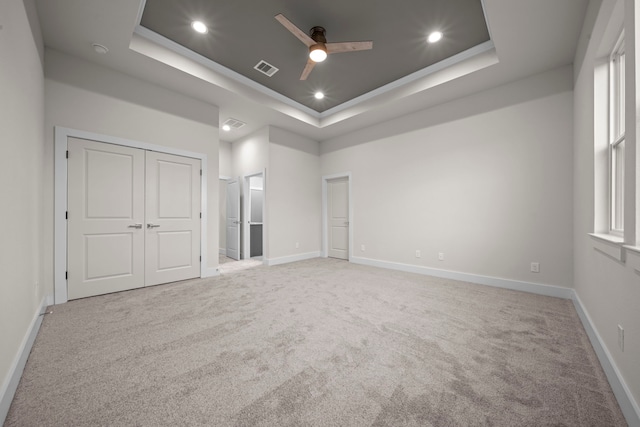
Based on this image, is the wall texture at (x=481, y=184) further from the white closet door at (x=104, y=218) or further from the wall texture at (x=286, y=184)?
the white closet door at (x=104, y=218)

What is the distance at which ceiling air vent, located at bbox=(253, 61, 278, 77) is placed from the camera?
3.64 m

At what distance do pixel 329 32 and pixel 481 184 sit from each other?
3093 mm

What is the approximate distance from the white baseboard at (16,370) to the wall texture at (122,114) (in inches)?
40.7

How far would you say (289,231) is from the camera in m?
5.65

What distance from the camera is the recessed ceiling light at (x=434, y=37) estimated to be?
3.02m

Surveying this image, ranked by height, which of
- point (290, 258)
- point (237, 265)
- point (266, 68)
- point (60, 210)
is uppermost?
point (266, 68)

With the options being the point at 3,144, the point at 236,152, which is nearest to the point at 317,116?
the point at 236,152

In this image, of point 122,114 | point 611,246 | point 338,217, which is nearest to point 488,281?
point 611,246

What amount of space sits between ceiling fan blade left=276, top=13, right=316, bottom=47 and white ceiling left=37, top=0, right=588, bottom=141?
1.39m

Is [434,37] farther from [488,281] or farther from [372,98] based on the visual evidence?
[488,281]

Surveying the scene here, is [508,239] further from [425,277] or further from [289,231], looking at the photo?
[289,231]

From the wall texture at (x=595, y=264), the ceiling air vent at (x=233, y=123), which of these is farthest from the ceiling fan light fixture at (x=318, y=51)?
the ceiling air vent at (x=233, y=123)

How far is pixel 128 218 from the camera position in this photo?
11.2ft

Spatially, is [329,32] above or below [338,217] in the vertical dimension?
above
